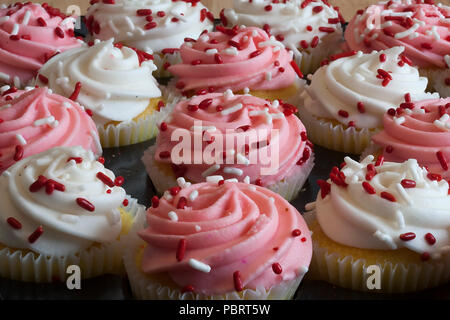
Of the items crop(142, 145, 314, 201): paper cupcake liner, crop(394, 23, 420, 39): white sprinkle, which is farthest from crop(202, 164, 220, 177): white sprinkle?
crop(394, 23, 420, 39): white sprinkle

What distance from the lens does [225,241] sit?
2.19 meters

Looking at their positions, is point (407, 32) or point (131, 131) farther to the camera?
point (407, 32)

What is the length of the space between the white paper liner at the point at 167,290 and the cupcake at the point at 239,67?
1080 millimetres

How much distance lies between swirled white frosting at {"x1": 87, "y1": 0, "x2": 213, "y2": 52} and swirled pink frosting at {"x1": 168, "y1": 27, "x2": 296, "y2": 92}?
37 cm

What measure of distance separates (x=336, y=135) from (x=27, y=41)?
1539mm

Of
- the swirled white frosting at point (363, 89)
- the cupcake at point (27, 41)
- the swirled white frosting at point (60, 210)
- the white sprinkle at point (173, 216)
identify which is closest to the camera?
the white sprinkle at point (173, 216)

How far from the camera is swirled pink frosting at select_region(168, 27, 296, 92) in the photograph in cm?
332

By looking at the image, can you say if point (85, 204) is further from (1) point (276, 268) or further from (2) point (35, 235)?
(1) point (276, 268)

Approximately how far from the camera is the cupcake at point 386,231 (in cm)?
227

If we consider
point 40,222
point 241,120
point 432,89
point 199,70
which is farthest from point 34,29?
point 432,89

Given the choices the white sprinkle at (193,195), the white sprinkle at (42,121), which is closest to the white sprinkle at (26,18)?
the white sprinkle at (42,121)

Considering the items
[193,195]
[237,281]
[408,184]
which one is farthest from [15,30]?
[408,184]

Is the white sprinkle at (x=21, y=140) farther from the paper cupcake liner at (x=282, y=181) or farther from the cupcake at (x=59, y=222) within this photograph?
the paper cupcake liner at (x=282, y=181)

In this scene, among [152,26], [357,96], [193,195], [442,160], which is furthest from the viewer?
[152,26]
